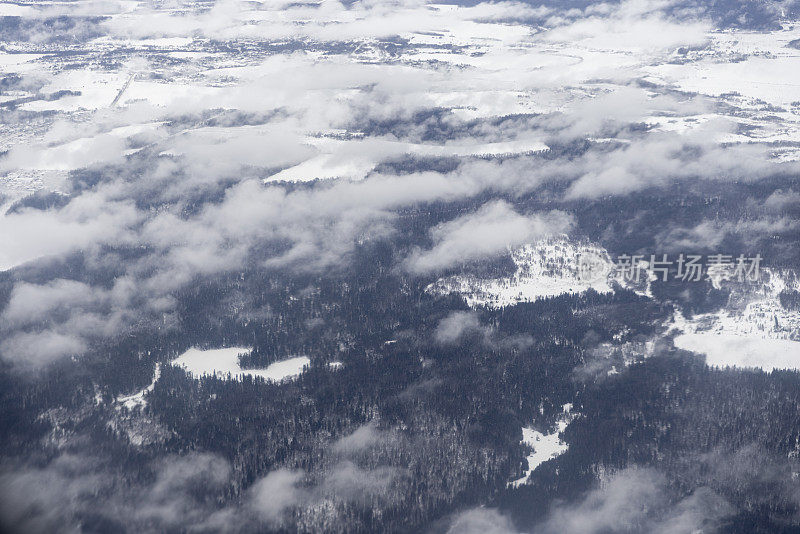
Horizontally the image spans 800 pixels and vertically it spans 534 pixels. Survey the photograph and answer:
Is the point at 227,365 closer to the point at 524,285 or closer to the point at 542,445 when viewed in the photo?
the point at 542,445

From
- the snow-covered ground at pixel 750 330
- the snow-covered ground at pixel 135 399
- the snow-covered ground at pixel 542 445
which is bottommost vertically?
the snow-covered ground at pixel 542 445

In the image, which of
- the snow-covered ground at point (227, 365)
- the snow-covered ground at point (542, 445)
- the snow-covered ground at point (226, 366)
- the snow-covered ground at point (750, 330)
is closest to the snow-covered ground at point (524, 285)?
the snow-covered ground at point (750, 330)

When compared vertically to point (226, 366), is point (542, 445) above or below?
below

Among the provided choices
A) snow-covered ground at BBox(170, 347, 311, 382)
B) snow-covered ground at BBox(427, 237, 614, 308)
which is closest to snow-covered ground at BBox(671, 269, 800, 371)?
snow-covered ground at BBox(427, 237, 614, 308)

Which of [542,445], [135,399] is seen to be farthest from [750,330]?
[135,399]

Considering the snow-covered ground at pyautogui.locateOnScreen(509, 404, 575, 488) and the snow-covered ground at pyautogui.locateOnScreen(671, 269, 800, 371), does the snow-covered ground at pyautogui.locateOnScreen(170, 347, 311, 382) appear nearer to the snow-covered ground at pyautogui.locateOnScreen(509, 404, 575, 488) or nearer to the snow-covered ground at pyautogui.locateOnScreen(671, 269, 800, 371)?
the snow-covered ground at pyautogui.locateOnScreen(509, 404, 575, 488)

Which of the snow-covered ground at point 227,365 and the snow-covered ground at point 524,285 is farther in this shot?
the snow-covered ground at point 524,285

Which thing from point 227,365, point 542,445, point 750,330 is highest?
point 750,330

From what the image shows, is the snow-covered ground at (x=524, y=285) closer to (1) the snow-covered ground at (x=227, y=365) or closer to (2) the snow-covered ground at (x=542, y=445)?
(1) the snow-covered ground at (x=227, y=365)

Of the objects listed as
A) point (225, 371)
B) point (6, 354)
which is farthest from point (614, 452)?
point (6, 354)

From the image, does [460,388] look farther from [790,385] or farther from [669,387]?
[790,385]

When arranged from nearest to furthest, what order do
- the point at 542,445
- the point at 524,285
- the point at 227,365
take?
the point at 542,445 → the point at 227,365 → the point at 524,285
